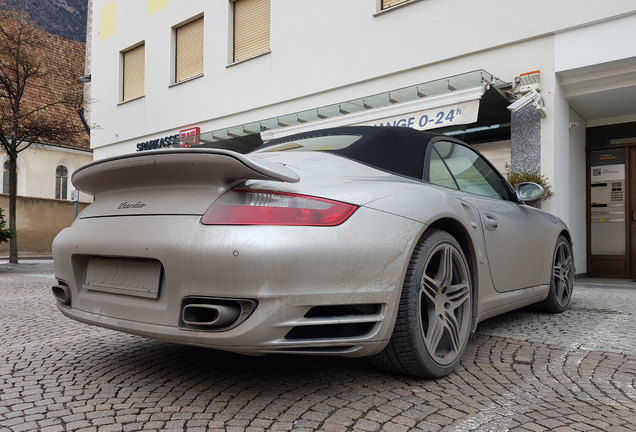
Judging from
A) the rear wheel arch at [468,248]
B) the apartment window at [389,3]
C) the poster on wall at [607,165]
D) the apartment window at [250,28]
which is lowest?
the rear wheel arch at [468,248]

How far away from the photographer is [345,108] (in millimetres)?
10320

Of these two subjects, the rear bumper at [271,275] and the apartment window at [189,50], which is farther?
the apartment window at [189,50]

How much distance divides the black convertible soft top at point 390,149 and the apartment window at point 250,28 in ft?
33.6

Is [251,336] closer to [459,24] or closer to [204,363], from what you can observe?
[204,363]

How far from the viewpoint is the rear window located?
9.59 feet

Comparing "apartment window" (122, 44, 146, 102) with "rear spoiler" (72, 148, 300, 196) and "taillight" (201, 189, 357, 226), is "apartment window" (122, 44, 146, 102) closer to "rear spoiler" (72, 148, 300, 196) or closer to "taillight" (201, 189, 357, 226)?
"rear spoiler" (72, 148, 300, 196)

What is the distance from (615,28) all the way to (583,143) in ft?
8.99

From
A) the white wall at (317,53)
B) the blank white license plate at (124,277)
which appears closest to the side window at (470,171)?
the blank white license plate at (124,277)

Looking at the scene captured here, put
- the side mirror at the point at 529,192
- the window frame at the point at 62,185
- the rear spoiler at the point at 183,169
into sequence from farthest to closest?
1. the window frame at the point at 62,185
2. the side mirror at the point at 529,192
3. the rear spoiler at the point at 183,169

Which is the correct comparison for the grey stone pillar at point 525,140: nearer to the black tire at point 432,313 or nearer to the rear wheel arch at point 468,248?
the rear wheel arch at point 468,248

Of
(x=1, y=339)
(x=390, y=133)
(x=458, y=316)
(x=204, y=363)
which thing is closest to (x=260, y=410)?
(x=204, y=363)

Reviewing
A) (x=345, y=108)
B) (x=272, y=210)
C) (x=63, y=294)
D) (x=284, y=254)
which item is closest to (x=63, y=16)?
(x=345, y=108)

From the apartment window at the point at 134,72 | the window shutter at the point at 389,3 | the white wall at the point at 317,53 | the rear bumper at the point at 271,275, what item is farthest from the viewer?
the apartment window at the point at 134,72

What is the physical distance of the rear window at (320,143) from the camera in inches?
115
